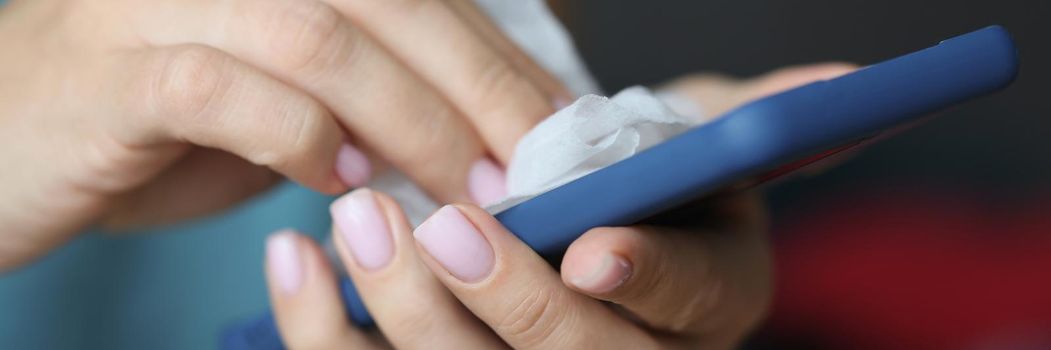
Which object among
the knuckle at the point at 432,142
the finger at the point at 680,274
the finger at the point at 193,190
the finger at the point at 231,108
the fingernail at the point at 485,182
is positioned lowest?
the finger at the point at 680,274

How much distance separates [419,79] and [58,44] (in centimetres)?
15

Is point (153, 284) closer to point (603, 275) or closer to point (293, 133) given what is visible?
point (293, 133)

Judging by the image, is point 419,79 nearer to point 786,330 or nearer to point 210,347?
point 210,347

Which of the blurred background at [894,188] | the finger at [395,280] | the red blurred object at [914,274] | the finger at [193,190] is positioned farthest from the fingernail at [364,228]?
the red blurred object at [914,274]

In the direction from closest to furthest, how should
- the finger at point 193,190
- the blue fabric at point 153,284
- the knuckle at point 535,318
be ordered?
the knuckle at point 535,318
the finger at point 193,190
the blue fabric at point 153,284

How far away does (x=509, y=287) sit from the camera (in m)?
0.30

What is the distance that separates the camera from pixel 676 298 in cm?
34

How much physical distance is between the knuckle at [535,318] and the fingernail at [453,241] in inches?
1.0

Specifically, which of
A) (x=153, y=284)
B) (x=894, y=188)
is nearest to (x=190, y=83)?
(x=153, y=284)

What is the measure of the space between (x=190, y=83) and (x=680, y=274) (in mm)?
176

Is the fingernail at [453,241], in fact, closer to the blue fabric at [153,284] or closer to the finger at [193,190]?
the finger at [193,190]

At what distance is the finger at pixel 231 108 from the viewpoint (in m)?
0.35

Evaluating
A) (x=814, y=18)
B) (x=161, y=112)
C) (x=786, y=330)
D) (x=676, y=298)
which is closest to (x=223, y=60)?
(x=161, y=112)

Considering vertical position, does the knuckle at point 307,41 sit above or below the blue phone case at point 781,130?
above
